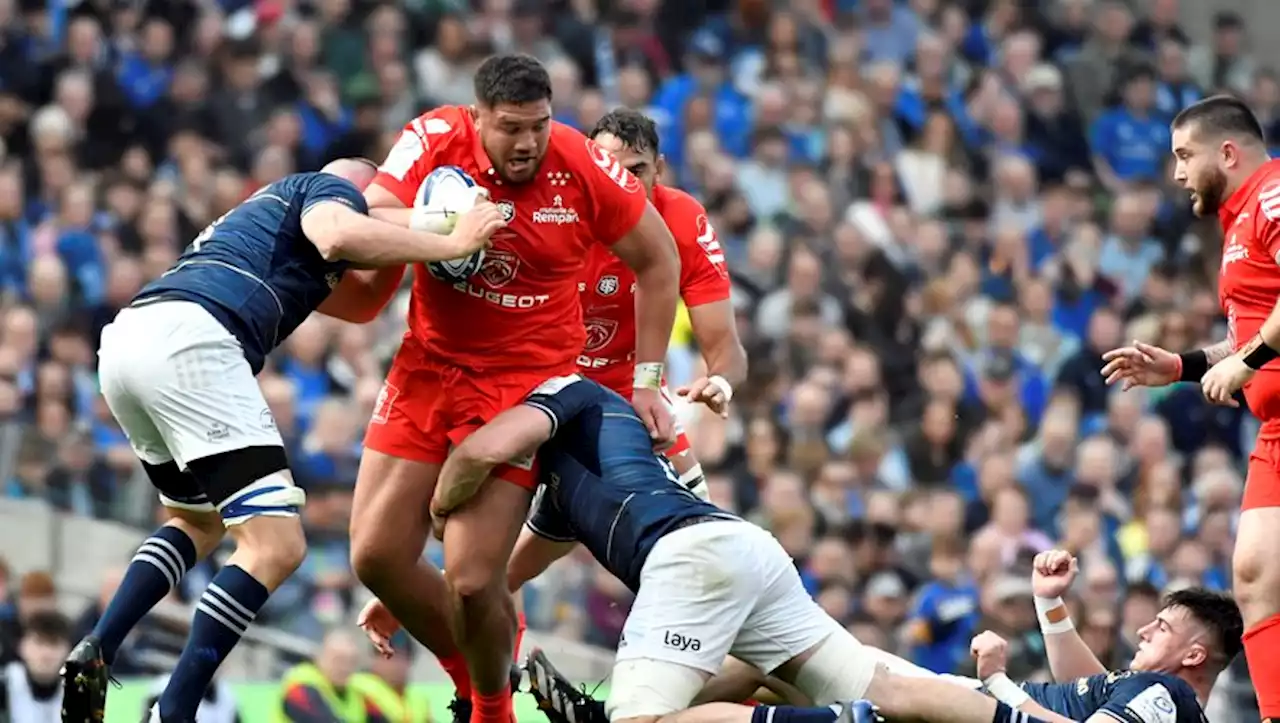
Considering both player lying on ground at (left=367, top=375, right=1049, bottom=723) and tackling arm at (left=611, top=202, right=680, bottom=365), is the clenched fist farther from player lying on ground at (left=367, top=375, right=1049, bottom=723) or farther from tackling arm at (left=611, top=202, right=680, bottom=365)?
tackling arm at (left=611, top=202, right=680, bottom=365)

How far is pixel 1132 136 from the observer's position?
1917 cm

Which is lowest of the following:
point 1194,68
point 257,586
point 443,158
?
point 257,586

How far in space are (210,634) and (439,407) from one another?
1.31m

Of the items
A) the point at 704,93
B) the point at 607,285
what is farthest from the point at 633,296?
the point at 704,93

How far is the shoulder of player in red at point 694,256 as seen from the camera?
9.97m

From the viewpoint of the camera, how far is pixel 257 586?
27.0 ft

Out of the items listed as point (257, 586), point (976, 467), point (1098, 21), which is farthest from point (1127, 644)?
point (1098, 21)

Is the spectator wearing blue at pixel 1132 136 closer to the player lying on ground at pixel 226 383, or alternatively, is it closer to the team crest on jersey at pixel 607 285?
the team crest on jersey at pixel 607 285

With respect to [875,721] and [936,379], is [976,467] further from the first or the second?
[875,721]

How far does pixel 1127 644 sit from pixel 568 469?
5007 millimetres

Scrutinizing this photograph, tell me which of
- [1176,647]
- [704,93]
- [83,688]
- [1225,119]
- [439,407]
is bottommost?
[83,688]

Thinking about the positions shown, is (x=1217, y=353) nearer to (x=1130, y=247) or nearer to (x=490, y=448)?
(x=490, y=448)

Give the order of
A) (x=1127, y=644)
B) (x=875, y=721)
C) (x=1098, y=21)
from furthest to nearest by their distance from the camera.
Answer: (x=1098, y=21) < (x=1127, y=644) < (x=875, y=721)

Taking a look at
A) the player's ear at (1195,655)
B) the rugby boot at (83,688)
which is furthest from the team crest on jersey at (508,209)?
the player's ear at (1195,655)
